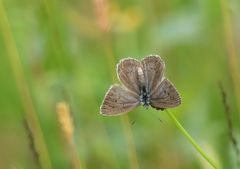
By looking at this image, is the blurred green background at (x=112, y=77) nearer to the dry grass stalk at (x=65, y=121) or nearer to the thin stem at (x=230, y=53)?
the thin stem at (x=230, y=53)

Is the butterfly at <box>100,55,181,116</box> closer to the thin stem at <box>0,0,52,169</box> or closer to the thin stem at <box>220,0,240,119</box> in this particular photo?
the thin stem at <box>220,0,240,119</box>

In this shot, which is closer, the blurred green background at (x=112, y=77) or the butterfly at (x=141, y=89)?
the butterfly at (x=141, y=89)

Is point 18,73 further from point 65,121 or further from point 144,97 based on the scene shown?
point 144,97

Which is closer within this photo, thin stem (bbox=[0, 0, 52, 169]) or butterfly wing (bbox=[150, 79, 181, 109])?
butterfly wing (bbox=[150, 79, 181, 109])

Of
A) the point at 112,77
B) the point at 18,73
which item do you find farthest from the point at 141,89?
the point at 18,73

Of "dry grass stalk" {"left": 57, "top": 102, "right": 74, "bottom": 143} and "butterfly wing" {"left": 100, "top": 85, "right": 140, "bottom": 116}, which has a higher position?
"butterfly wing" {"left": 100, "top": 85, "right": 140, "bottom": 116}

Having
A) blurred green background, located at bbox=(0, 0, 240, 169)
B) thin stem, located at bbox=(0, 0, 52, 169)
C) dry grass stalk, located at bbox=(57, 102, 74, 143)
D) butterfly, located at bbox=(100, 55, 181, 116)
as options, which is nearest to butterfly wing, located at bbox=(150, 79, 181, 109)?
butterfly, located at bbox=(100, 55, 181, 116)

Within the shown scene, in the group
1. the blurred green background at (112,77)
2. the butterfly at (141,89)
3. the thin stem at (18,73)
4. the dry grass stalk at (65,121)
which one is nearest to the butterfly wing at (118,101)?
the butterfly at (141,89)
